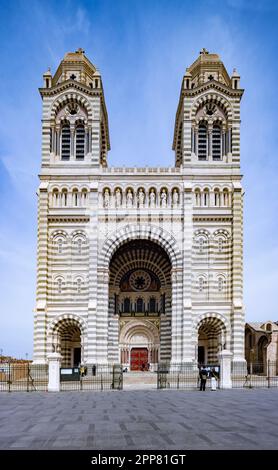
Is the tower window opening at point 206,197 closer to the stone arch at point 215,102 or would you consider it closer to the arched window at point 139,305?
the stone arch at point 215,102

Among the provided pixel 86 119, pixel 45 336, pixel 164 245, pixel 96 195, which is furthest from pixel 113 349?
pixel 86 119

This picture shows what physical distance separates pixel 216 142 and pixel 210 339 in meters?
15.4

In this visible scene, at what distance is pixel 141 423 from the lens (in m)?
13.9

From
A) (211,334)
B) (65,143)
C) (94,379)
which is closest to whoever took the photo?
(94,379)

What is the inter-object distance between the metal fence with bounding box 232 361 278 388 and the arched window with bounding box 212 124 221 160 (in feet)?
51.9

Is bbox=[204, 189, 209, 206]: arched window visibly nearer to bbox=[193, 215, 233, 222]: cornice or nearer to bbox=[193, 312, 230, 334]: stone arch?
bbox=[193, 215, 233, 222]: cornice

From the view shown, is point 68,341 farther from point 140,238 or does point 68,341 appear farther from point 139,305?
point 140,238

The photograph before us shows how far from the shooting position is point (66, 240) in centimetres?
3931

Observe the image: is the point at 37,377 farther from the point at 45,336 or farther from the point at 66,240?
the point at 66,240

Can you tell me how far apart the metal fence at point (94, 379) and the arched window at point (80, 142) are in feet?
52.7

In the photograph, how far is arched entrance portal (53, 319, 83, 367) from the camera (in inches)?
1511

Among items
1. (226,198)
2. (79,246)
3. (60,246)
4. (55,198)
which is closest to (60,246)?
(60,246)

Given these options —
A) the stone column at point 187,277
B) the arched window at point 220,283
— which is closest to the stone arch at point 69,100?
the stone column at point 187,277
